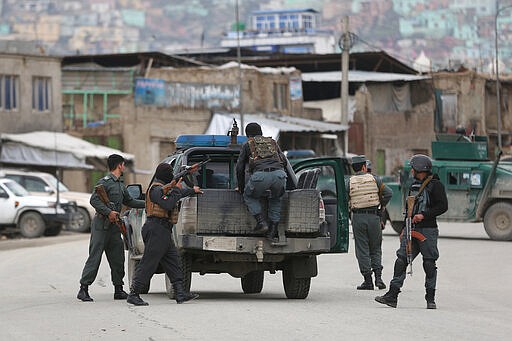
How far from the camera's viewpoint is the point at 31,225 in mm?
35469

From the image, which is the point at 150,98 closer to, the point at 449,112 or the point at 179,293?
the point at 449,112

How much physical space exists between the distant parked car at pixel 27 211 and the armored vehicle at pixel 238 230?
20.0 meters

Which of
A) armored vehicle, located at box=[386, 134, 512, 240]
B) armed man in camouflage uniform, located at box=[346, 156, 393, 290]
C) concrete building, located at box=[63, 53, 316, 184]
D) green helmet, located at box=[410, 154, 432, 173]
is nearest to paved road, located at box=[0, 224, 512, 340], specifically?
armed man in camouflage uniform, located at box=[346, 156, 393, 290]

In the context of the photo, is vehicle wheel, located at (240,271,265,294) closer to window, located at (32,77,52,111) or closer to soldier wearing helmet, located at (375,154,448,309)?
soldier wearing helmet, located at (375,154,448,309)

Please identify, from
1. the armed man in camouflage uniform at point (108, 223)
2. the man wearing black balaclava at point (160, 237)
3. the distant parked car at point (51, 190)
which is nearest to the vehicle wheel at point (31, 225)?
the distant parked car at point (51, 190)

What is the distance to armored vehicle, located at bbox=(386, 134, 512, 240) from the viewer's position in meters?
30.5

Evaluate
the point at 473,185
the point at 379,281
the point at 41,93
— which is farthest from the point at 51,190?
the point at 379,281

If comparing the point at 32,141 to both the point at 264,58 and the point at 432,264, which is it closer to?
the point at 264,58

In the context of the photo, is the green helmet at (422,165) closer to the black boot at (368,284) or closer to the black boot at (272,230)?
the black boot at (272,230)

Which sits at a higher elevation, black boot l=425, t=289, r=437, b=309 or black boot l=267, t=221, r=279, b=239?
black boot l=267, t=221, r=279, b=239

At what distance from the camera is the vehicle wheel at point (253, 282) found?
16.7 metres

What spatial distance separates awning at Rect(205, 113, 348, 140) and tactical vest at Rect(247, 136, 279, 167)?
123 feet

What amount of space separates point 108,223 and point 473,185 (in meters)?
17.1

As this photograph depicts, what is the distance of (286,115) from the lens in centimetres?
6169
